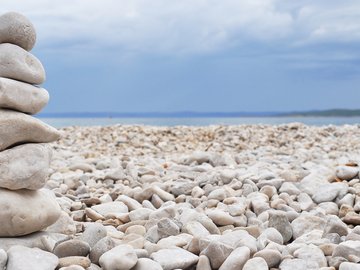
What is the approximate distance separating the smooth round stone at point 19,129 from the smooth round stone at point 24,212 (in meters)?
0.32

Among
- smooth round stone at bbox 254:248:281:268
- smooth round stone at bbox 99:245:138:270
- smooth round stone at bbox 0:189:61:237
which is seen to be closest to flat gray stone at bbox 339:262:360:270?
smooth round stone at bbox 254:248:281:268

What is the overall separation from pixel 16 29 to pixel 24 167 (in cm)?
89

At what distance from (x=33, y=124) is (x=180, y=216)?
4.23ft

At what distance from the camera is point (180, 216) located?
13.9 feet

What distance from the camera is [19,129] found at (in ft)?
11.8

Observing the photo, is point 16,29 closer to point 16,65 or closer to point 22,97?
point 16,65

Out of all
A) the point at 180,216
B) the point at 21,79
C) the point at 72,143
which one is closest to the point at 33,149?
the point at 21,79

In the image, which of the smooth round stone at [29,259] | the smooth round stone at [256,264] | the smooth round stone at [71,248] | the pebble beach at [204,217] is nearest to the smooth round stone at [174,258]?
the pebble beach at [204,217]

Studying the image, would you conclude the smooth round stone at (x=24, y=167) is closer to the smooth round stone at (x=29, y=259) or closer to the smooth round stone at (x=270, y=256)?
the smooth round stone at (x=29, y=259)

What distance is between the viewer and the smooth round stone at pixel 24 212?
11.2ft

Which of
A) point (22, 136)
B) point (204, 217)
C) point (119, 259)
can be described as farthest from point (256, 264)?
point (22, 136)

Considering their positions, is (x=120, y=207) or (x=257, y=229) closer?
(x=257, y=229)

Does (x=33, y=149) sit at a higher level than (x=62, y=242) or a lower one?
higher

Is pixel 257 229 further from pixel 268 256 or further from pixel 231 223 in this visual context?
pixel 268 256
